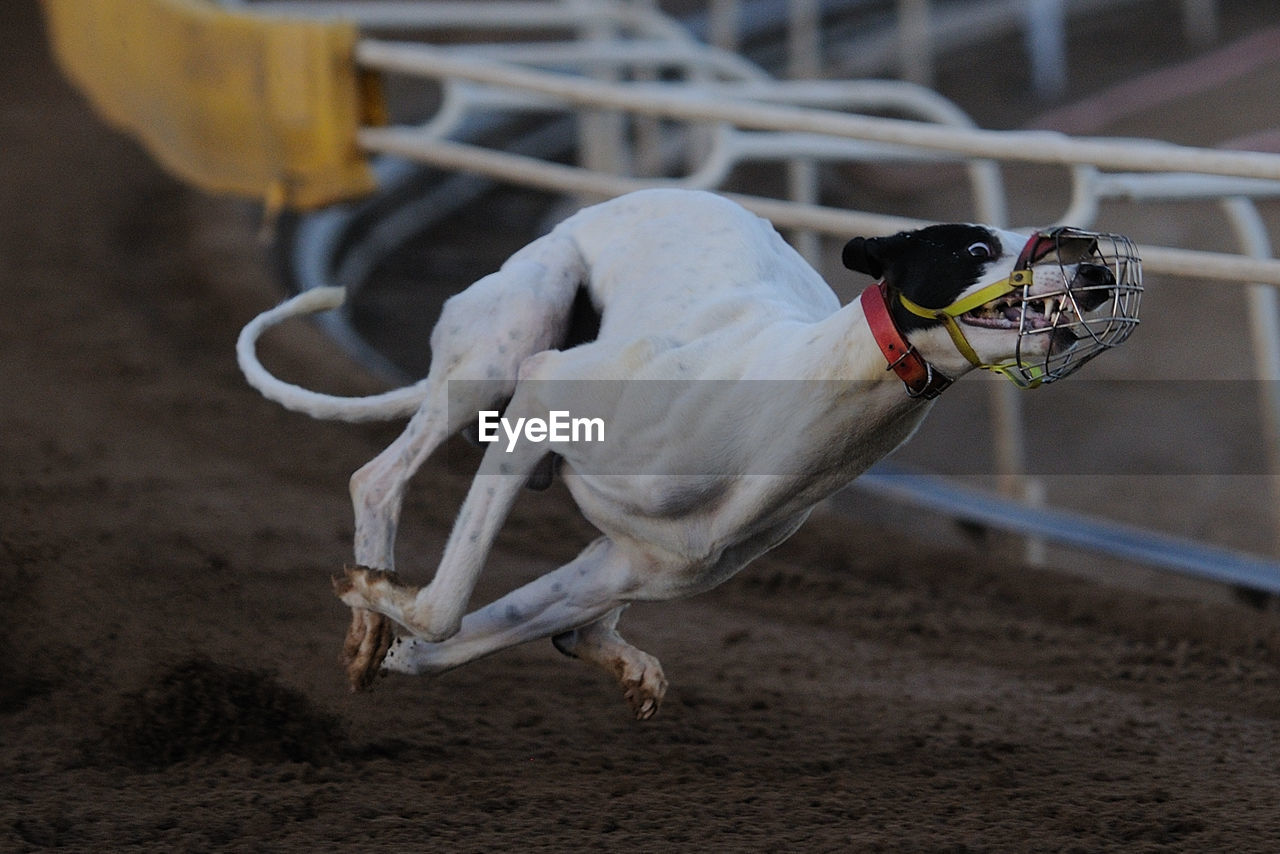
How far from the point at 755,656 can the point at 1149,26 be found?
760 cm

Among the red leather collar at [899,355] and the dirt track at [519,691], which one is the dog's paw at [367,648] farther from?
the red leather collar at [899,355]

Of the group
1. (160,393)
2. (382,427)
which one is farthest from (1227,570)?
(160,393)

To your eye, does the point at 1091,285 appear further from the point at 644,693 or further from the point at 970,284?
the point at 644,693

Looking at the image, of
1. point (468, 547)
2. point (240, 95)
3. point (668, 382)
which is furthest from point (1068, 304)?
point (240, 95)

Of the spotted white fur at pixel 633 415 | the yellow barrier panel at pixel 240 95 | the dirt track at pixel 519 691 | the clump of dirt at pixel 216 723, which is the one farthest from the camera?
the yellow barrier panel at pixel 240 95

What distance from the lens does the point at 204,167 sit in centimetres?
642

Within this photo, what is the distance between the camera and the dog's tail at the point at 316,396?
2.94 m

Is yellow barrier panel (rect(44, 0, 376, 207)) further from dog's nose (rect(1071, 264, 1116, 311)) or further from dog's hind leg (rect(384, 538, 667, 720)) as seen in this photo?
dog's nose (rect(1071, 264, 1116, 311))

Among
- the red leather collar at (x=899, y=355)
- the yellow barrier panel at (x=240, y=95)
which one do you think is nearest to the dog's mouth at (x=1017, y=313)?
the red leather collar at (x=899, y=355)

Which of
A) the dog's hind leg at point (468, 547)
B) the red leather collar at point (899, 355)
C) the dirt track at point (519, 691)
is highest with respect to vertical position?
the red leather collar at point (899, 355)

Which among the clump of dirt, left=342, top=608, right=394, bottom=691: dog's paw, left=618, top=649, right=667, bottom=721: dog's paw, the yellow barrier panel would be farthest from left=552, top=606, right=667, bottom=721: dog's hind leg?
the yellow barrier panel

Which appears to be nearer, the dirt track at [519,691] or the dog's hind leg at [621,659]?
the dirt track at [519,691]

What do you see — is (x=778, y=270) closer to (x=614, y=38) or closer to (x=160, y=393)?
(x=160, y=393)

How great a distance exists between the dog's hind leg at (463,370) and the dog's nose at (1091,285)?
40.6 inches
